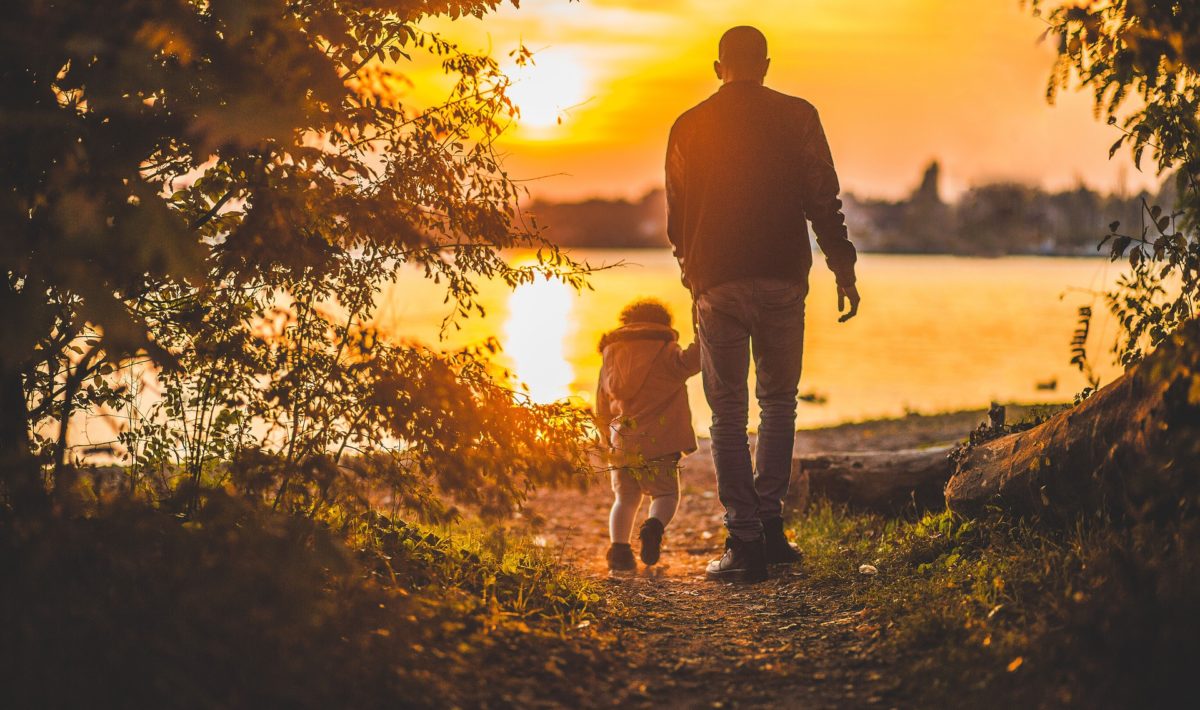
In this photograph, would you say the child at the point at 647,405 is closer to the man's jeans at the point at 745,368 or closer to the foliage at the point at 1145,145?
the man's jeans at the point at 745,368

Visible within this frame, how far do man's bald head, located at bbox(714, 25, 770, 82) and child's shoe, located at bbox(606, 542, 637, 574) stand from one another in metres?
3.06

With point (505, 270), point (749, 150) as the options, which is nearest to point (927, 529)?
point (749, 150)

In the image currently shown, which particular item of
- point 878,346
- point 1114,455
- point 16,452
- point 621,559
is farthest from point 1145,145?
point 878,346

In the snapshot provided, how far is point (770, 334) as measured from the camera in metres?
5.32

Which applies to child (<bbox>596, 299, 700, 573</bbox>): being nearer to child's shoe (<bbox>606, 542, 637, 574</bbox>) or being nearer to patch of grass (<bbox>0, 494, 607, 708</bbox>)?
child's shoe (<bbox>606, 542, 637, 574</bbox>)

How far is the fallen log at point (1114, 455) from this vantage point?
3.48 m

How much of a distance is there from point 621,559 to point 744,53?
3.26 meters

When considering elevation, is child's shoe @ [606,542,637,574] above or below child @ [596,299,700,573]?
below

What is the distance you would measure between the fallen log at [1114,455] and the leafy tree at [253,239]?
2.14m

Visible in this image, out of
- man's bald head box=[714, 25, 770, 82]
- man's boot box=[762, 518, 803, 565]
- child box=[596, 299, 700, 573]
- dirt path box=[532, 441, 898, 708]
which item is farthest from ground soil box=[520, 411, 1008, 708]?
man's bald head box=[714, 25, 770, 82]

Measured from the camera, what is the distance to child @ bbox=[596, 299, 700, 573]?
631cm

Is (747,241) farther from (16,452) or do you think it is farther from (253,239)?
(16,452)

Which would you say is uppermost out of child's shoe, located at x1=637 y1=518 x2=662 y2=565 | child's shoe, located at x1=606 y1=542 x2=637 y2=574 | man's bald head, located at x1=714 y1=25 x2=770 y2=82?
man's bald head, located at x1=714 y1=25 x2=770 y2=82

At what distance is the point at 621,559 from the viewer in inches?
252
